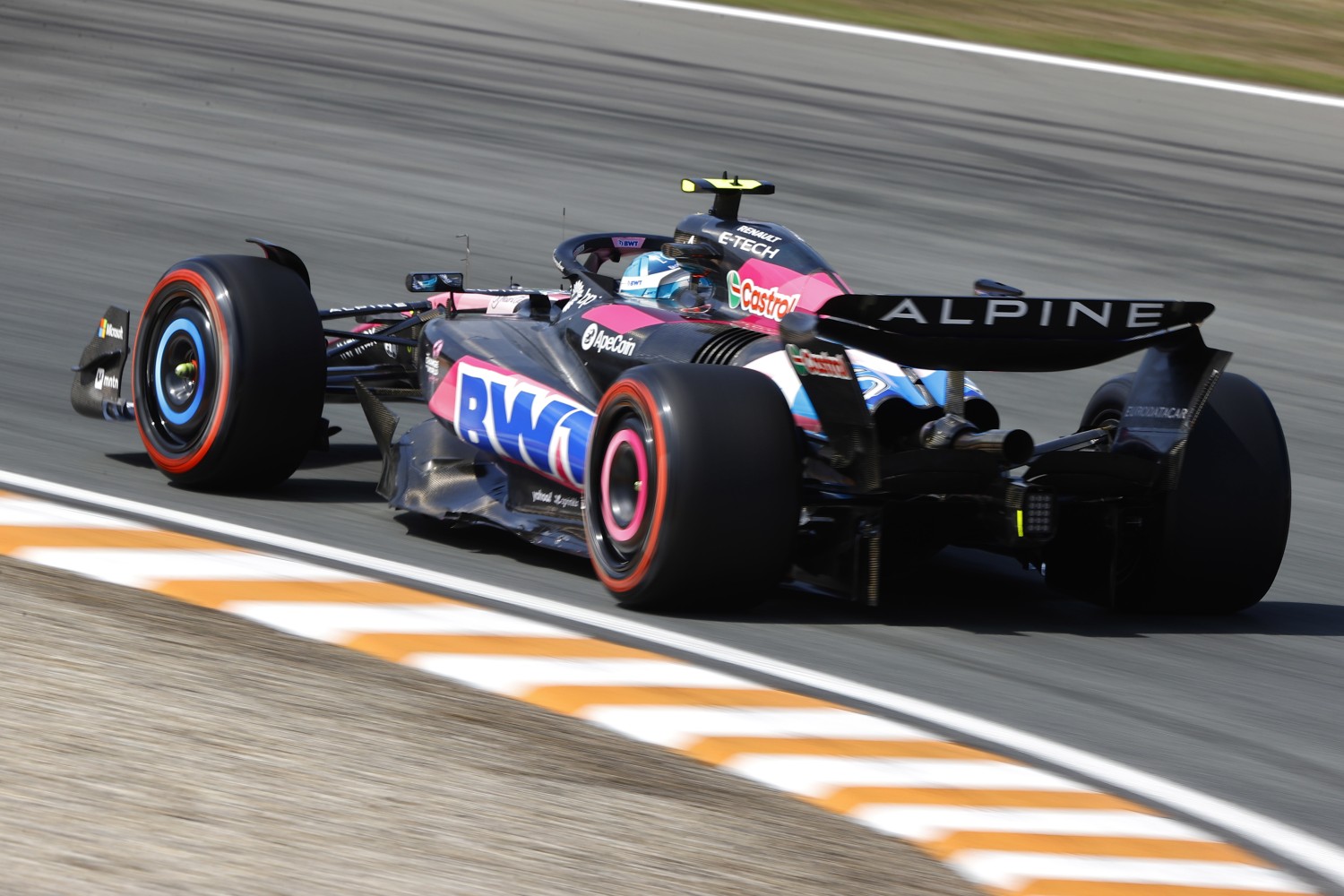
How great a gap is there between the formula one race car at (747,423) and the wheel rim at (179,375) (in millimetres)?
12

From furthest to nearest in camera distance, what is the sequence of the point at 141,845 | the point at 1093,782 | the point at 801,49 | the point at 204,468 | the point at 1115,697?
the point at 801,49 < the point at 204,468 < the point at 1115,697 < the point at 1093,782 < the point at 141,845

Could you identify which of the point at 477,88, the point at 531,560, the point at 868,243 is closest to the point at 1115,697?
the point at 531,560

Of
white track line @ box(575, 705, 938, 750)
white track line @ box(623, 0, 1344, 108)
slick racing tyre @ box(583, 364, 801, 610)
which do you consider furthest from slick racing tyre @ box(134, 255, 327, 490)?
white track line @ box(623, 0, 1344, 108)

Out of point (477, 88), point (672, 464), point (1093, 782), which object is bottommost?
point (1093, 782)

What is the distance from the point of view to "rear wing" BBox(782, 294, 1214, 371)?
5.79m

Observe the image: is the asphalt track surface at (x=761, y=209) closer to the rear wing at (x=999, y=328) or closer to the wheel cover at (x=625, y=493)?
the wheel cover at (x=625, y=493)

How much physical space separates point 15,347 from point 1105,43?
13597 mm

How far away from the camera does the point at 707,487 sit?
19.0ft

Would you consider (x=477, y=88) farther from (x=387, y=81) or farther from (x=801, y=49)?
(x=801, y=49)

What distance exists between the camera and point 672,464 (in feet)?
19.0

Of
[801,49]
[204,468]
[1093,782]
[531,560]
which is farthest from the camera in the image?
[801,49]

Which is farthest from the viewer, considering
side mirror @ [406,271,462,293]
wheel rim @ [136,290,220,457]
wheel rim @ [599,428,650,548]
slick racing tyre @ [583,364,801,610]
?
side mirror @ [406,271,462,293]

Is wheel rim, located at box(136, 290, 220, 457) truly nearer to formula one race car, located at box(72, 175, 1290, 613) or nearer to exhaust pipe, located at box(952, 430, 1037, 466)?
formula one race car, located at box(72, 175, 1290, 613)

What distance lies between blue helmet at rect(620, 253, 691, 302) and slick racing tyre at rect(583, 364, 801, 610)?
3.98 feet
